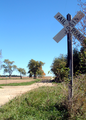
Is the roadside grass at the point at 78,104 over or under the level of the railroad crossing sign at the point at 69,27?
under

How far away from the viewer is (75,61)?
21359mm

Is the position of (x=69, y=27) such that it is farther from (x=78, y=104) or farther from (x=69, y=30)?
(x=78, y=104)

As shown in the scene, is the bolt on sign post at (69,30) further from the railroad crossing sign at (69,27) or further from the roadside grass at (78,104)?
the roadside grass at (78,104)

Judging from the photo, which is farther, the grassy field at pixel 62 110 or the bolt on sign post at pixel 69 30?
the bolt on sign post at pixel 69 30

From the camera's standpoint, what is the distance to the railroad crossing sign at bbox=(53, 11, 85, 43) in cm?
416

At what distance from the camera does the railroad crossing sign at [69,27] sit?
416 centimetres

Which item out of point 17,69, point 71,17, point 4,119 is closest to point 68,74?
point 71,17

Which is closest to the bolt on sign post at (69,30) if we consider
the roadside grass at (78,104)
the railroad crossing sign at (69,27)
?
the railroad crossing sign at (69,27)

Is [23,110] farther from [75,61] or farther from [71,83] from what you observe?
[75,61]

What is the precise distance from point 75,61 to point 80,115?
18.0 metres

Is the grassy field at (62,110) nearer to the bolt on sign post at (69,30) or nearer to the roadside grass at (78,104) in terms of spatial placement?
the roadside grass at (78,104)

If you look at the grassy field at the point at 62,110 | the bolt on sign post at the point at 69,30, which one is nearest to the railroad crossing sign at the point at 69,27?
the bolt on sign post at the point at 69,30

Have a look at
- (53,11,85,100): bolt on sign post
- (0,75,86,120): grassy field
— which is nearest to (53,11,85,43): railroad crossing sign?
(53,11,85,100): bolt on sign post

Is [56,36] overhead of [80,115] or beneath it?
overhead
